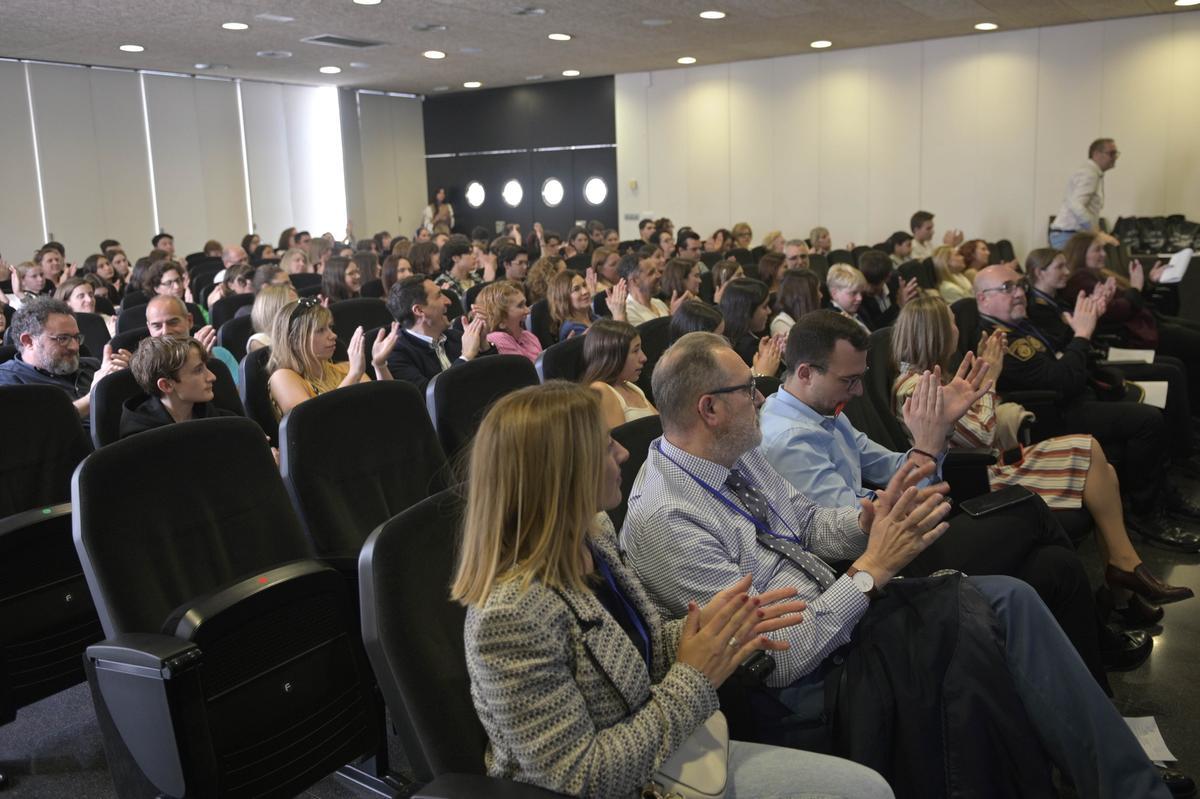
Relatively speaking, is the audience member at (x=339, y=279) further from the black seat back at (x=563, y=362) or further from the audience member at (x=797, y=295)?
the black seat back at (x=563, y=362)

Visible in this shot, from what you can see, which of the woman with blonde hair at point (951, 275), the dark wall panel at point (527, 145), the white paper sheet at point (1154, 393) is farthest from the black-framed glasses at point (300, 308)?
the dark wall panel at point (527, 145)

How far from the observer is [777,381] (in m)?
3.34

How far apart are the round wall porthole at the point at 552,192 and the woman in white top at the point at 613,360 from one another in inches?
504

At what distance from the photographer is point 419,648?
5.17 feet

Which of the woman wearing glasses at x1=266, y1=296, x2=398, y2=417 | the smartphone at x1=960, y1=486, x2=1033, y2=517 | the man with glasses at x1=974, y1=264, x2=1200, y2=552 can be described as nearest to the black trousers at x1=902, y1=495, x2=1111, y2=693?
the smartphone at x1=960, y1=486, x2=1033, y2=517

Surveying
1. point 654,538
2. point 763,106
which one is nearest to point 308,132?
point 763,106

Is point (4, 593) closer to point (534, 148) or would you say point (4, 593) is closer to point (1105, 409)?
point (1105, 409)

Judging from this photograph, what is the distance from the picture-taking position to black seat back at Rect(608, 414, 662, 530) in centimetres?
244

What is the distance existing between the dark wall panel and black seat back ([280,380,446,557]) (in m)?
13.0

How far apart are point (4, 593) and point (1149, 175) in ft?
39.1

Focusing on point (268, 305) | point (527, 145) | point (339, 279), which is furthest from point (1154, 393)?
point (527, 145)

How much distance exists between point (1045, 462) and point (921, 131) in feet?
32.5

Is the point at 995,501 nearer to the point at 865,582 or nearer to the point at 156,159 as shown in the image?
the point at 865,582

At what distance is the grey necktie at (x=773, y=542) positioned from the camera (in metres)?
2.19
